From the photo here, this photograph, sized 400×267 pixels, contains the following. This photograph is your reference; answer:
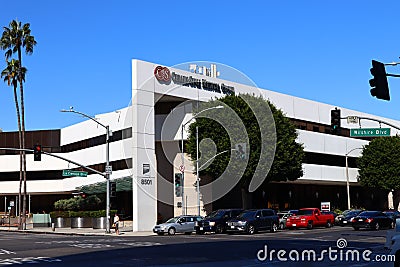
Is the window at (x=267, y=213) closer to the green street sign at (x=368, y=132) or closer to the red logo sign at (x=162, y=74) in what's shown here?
the green street sign at (x=368, y=132)

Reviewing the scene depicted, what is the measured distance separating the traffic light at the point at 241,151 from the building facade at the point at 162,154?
16.2 feet

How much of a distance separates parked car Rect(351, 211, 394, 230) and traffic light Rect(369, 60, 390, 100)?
21.2 m

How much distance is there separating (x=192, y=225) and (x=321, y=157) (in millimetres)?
29949

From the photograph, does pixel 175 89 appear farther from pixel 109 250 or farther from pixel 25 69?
pixel 109 250

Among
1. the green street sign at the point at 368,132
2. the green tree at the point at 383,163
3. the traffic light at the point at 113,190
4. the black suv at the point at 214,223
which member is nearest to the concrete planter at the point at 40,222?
the traffic light at the point at 113,190

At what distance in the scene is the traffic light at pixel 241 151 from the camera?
47.7 m

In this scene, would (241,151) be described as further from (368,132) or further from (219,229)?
(368,132)

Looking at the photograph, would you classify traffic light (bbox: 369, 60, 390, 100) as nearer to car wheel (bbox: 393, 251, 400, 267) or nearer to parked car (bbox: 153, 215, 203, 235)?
car wheel (bbox: 393, 251, 400, 267)

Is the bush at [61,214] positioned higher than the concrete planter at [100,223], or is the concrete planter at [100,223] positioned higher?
the bush at [61,214]

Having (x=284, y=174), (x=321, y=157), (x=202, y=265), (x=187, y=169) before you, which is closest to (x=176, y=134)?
(x=187, y=169)

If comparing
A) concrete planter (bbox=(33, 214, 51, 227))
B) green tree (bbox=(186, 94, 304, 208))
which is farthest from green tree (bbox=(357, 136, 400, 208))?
concrete planter (bbox=(33, 214, 51, 227))

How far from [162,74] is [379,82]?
3357 cm

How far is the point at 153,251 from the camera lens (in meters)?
24.0

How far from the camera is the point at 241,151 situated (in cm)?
4831
